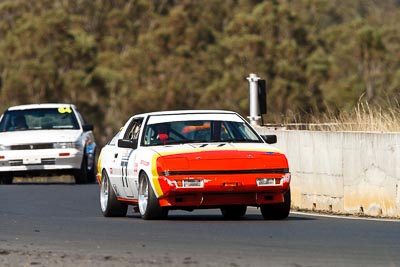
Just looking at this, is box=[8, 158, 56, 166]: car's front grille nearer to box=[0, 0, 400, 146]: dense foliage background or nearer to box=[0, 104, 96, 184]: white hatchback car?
box=[0, 104, 96, 184]: white hatchback car

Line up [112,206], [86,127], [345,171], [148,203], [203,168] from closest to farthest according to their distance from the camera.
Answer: [203,168], [148,203], [112,206], [345,171], [86,127]

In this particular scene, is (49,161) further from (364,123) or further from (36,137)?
(364,123)

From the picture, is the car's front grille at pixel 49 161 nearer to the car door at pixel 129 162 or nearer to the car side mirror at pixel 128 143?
the car door at pixel 129 162

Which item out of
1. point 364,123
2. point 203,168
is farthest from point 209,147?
point 364,123

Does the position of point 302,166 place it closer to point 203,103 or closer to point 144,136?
point 144,136

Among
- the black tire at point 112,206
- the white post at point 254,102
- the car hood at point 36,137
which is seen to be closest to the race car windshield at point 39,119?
the car hood at point 36,137

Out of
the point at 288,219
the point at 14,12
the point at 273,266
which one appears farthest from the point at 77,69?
the point at 273,266

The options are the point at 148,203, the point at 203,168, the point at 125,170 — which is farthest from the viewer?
the point at 125,170

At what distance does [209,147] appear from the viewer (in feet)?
49.4

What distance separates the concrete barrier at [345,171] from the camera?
16.6 meters

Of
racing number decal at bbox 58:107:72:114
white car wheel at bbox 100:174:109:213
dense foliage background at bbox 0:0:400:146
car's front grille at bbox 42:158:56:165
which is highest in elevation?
white car wheel at bbox 100:174:109:213

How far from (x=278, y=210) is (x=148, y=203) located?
1.52 meters

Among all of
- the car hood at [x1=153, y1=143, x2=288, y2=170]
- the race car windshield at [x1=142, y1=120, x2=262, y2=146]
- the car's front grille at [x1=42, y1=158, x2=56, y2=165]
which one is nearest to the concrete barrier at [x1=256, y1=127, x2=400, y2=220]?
the race car windshield at [x1=142, y1=120, x2=262, y2=146]

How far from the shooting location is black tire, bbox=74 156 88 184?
27828 millimetres
